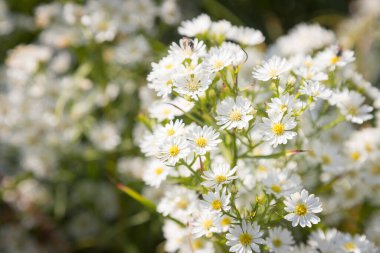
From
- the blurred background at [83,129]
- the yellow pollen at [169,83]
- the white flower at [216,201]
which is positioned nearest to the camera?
the white flower at [216,201]

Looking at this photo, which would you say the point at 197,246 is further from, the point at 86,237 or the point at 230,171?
the point at 86,237

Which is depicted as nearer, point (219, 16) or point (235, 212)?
point (235, 212)

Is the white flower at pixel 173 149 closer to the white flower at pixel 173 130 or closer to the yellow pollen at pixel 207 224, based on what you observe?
the white flower at pixel 173 130

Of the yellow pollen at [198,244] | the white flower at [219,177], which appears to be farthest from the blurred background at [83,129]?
the white flower at [219,177]

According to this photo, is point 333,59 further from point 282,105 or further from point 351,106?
point 282,105

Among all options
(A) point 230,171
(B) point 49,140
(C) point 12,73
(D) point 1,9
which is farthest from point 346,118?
(D) point 1,9

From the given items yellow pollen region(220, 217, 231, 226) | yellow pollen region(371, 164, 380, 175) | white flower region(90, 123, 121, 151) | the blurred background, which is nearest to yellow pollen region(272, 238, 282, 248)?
yellow pollen region(220, 217, 231, 226)
